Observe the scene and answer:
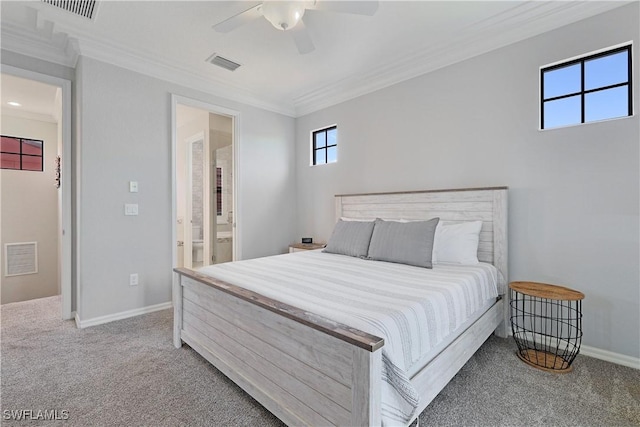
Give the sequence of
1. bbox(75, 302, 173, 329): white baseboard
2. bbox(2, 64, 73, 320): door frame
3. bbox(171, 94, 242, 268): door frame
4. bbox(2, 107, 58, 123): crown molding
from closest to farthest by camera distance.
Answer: bbox(75, 302, 173, 329): white baseboard
bbox(2, 64, 73, 320): door frame
bbox(171, 94, 242, 268): door frame
bbox(2, 107, 58, 123): crown molding

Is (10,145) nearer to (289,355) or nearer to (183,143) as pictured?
(183,143)

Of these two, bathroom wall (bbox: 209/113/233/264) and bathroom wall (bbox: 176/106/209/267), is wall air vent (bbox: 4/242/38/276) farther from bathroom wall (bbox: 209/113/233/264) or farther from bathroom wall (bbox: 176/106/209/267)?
bathroom wall (bbox: 209/113/233/264)

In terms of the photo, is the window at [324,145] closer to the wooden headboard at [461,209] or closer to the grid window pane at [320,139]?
the grid window pane at [320,139]

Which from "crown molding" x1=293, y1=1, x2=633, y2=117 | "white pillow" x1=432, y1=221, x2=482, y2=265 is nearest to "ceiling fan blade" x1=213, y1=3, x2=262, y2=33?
"crown molding" x1=293, y1=1, x2=633, y2=117

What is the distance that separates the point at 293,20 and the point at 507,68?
1.94 meters

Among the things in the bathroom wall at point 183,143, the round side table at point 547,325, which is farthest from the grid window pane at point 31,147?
the round side table at point 547,325

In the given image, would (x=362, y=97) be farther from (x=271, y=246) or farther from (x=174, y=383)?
(x=174, y=383)

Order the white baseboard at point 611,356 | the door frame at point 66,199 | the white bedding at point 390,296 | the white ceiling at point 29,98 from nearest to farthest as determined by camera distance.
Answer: the white bedding at point 390,296 → the white baseboard at point 611,356 → the door frame at point 66,199 → the white ceiling at point 29,98

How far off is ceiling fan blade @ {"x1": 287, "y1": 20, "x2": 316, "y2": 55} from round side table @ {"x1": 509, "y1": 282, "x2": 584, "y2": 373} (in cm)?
248

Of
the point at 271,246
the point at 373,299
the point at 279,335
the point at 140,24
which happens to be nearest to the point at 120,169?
the point at 140,24

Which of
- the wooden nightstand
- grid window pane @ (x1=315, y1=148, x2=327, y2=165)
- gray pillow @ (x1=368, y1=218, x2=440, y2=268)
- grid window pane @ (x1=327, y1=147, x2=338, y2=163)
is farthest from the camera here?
grid window pane @ (x1=315, y1=148, x2=327, y2=165)

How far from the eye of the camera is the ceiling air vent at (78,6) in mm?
2236

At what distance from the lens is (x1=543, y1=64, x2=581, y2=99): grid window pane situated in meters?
2.31

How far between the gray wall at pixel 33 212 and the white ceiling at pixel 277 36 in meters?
2.86
